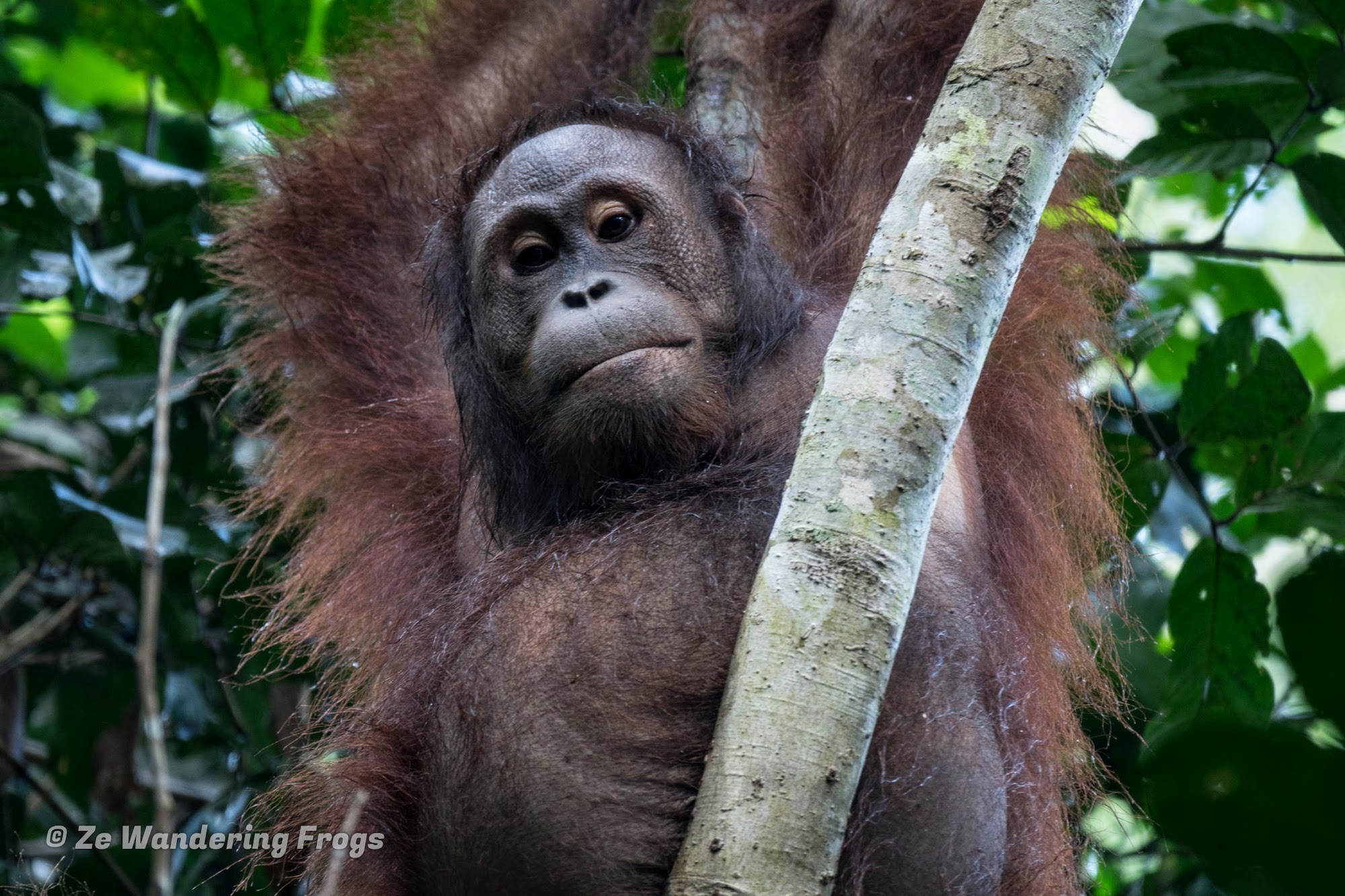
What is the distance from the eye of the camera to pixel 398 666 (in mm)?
2863

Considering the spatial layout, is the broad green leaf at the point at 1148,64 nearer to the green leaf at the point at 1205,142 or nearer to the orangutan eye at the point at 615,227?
the green leaf at the point at 1205,142

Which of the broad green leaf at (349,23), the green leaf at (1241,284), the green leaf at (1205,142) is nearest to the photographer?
the green leaf at (1205,142)

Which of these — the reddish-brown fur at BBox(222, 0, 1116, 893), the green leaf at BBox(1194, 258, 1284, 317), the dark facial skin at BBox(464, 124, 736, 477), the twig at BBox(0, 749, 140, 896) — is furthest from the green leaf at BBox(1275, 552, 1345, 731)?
the green leaf at BBox(1194, 258, 1284, 317)

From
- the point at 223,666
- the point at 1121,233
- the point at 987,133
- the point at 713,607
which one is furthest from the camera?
the point at 223,666

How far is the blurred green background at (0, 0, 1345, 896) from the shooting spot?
3324mm

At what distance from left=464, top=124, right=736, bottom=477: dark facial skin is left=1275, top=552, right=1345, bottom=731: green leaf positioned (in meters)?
1.83

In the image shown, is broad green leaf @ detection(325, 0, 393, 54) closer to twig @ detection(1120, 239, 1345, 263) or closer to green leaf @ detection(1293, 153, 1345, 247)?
twig @ detection(1120, 239, 1345, 263)

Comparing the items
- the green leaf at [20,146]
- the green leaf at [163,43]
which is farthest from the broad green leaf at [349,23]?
the green leaf at [20,146]

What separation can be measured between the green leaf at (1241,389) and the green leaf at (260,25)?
297 cm

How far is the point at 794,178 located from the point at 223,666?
250 cm

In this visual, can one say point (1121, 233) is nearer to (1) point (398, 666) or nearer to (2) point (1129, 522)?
(2) point (1129, 522)

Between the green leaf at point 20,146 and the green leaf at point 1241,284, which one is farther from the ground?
the green leaf at point 1241,284

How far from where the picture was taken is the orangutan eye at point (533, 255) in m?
2.92

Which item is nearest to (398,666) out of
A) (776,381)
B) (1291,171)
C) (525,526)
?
(525,526)
